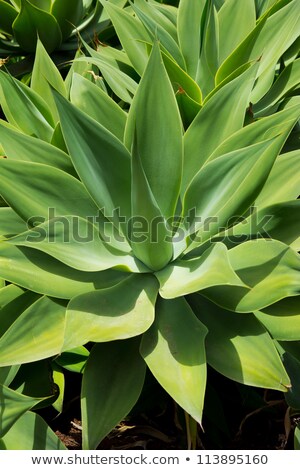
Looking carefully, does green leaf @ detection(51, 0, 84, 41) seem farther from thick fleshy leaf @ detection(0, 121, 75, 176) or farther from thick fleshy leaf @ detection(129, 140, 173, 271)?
thick fleshy leaf @ detection(129, 140, 173, 271)

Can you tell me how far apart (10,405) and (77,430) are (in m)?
0.52

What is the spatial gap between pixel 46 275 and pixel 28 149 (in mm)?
266

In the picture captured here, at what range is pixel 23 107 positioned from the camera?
130 centimetres

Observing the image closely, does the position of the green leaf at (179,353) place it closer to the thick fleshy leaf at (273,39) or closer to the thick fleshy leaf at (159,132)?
the thick fleshy leaf at (159,132)

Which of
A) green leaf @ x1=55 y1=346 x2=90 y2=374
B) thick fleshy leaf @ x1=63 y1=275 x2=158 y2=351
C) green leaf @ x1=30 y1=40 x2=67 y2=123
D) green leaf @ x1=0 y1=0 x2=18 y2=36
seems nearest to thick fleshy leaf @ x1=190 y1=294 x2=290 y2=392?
thick fleshy leaf @ x1=63 y1=275 x2=158 y2=351

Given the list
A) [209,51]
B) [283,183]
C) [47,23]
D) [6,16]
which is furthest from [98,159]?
[6,16]

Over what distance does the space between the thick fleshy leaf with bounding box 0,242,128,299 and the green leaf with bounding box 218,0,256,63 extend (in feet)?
2.13

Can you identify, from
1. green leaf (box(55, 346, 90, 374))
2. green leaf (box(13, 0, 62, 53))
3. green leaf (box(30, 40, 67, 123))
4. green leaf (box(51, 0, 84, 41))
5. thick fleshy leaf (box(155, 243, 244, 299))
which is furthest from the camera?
green leaf (box(51, 0, 84, 41))

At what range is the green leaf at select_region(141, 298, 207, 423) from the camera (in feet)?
2.95

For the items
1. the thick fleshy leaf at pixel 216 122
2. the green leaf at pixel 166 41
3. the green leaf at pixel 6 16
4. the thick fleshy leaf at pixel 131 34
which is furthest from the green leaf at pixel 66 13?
the thick fleshy leaf at pixel 216 122

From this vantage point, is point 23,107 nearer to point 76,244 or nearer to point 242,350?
point 76,244

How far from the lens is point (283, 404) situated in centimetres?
147
